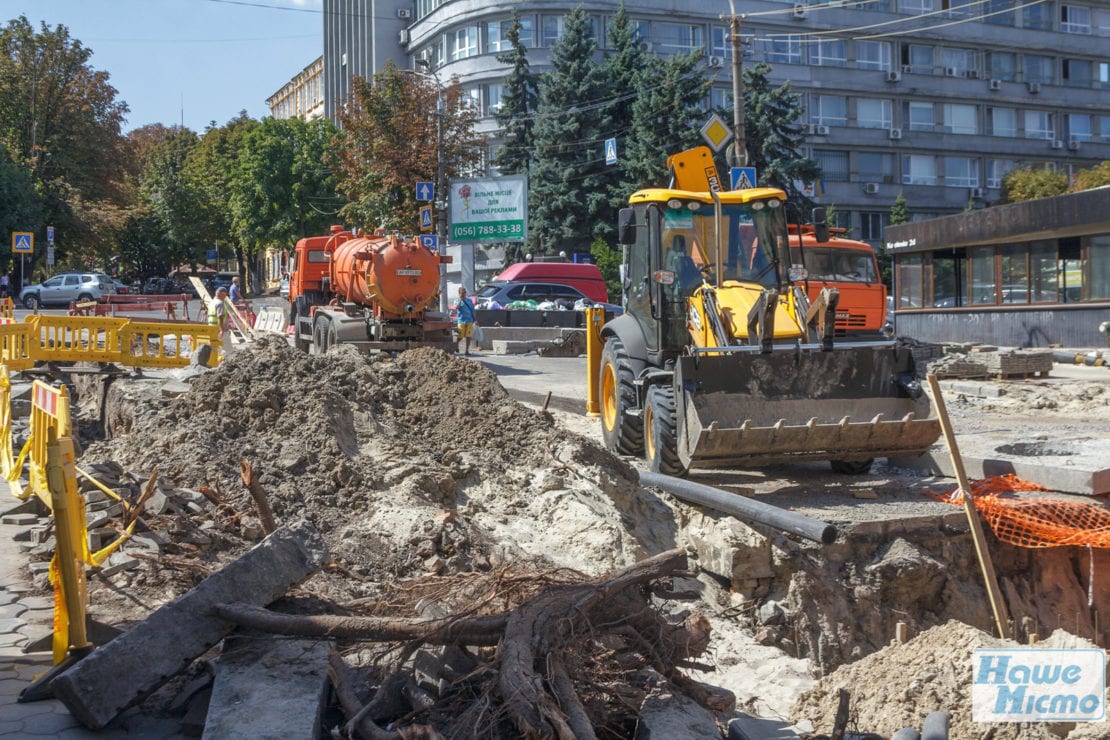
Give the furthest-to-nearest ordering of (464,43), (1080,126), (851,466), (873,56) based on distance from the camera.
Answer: (1080,126), (873,56), (464,43), (851,466)

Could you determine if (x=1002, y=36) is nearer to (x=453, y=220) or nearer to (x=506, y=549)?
(x=453, y=220)

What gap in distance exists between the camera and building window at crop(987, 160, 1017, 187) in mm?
55559

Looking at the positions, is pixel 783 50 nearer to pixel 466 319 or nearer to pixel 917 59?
pixel 917 59

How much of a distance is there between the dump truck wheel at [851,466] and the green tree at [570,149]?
109ft

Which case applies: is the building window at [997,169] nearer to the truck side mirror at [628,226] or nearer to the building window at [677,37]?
the building window at [677,37]

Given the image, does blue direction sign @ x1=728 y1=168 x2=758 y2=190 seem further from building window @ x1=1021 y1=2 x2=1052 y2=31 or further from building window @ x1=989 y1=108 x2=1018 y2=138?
building window @ x1=1021 y1=2 x2=1052 y2=31

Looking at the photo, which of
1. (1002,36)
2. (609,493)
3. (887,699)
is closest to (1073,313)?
(609,493)

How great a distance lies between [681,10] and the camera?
51.0m

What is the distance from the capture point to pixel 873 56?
54.0 m

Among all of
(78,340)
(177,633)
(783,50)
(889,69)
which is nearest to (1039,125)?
(889,69)

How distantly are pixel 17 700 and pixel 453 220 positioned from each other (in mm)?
29438

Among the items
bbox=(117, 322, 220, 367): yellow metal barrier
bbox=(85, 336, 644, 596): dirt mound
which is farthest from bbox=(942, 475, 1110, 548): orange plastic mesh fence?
bbox=(117, 322, 220, 367): yellow metal barrier

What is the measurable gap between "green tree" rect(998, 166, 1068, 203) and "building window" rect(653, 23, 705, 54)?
52.7 feet

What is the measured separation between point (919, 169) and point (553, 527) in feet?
168
